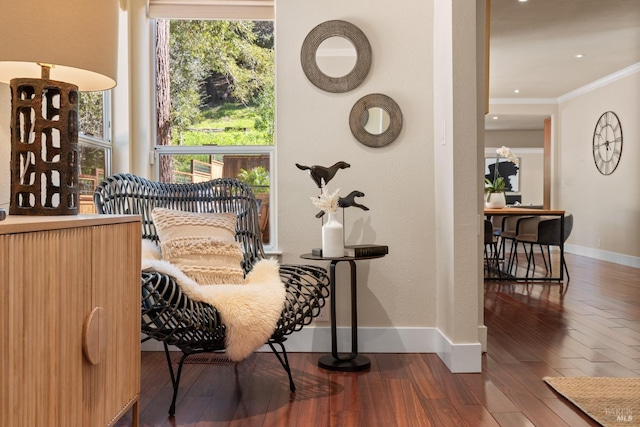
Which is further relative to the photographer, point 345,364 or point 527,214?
point 527,214

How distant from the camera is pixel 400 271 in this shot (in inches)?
121

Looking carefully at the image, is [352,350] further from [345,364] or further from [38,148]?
[38,148]

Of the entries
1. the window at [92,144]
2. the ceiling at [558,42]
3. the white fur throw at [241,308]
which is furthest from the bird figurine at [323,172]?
the ceiling at [558,42]

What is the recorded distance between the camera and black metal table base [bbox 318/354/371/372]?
8.84ft

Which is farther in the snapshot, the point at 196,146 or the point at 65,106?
the point at 196,146

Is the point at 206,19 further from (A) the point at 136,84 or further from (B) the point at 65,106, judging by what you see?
(B) the point at 65,106

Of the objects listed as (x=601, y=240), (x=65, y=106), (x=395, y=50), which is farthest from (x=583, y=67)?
(x=65, y=106)

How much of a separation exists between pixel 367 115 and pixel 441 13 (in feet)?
2.21

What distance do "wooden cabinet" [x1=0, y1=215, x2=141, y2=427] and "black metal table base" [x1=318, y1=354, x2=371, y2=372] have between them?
3.71 feet

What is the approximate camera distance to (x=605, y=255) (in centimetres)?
788

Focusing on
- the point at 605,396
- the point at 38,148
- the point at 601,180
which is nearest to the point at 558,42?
the point at 601,180

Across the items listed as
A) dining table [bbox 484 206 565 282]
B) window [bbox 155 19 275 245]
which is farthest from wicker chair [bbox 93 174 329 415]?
dining table [bbox 484 206 565 282]

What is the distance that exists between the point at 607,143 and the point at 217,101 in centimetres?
661

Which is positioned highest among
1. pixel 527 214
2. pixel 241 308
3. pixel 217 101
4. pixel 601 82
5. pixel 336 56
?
pixel 601 82
